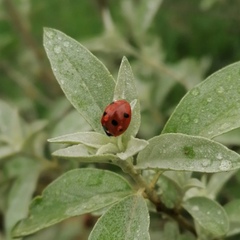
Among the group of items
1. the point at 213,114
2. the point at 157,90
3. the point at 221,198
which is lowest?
the point at 221,198

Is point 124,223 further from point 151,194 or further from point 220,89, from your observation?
point 220,89

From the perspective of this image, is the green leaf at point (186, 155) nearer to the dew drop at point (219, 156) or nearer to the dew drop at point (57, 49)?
the dew drop at point (219, 156)

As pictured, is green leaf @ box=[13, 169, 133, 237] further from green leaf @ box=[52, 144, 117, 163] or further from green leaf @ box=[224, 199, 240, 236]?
green leaf @ box=[224, 199, 240, 236]

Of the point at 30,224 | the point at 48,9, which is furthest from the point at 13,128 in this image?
the point at 48,9

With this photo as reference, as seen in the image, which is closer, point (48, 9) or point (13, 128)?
point (13, 128)

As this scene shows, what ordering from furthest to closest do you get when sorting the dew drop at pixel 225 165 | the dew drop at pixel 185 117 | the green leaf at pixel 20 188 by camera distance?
the green leaf at pixel 20 188 → the dew drop at pixel 185 117 → the dew drop at pixel 225 165

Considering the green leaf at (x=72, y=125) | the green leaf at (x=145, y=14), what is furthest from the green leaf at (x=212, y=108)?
the green leaf at (x=145, y=14)

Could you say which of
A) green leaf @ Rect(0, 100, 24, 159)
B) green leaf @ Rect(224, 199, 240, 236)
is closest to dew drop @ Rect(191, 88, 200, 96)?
green leaf @ Rect(224, 199, 240, 236)

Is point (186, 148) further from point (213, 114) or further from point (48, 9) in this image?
point (48, 9)

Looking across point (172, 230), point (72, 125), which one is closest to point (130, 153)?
point (172, 230)
